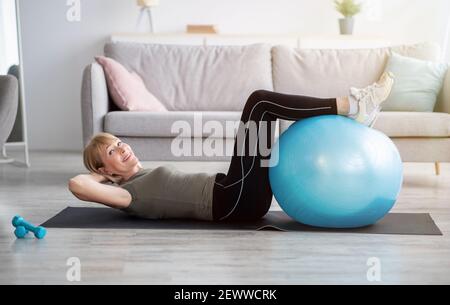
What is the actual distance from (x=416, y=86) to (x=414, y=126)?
0.59 m

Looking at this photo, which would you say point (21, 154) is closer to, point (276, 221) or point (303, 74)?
point (303, 74)

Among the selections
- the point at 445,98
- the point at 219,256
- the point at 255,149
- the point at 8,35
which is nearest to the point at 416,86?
the point at 445,98

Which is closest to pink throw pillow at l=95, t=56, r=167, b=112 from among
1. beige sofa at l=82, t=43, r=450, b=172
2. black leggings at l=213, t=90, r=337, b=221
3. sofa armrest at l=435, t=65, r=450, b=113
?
beige sofa at l=82, t=43, r=450, b=172

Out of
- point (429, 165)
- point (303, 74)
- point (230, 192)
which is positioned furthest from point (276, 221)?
point (429, 165)

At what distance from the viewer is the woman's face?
2.83 m

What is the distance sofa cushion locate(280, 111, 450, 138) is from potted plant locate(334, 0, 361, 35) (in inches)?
76.6

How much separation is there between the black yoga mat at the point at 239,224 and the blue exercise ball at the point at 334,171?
0.28 ft

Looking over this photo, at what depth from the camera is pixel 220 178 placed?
112 inches

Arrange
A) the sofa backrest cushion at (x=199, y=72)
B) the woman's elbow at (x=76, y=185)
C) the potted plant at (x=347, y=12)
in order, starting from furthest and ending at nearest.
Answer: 1. the potted plant at (x=347, y=12)
2. the sofa backrest cushion at (x=199, y=72)
3. the woman's elbow at (x=76, y=185)

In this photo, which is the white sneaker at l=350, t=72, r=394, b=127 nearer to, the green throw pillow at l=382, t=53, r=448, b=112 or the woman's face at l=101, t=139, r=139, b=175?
the woman's face at l=101, t=139, r=139, b=175

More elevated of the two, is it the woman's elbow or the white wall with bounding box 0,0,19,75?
the white wall with bounding box 0,0,19,75

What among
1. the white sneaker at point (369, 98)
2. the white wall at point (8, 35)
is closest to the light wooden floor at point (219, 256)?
the white sneaker at point (369, 98)

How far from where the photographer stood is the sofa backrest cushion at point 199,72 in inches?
183

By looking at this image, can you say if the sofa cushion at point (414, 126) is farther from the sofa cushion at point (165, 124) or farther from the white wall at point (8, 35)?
the white wall at point (8, 35)
